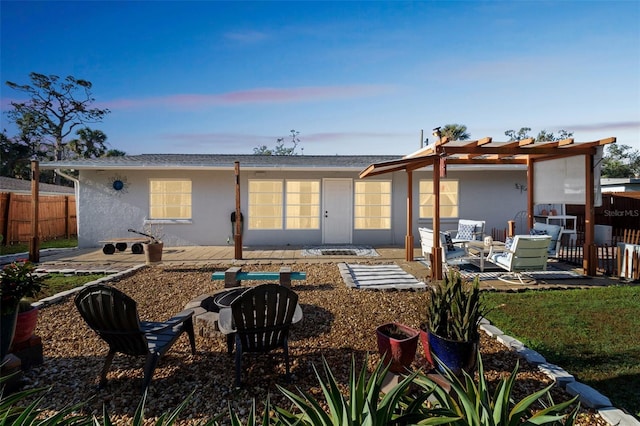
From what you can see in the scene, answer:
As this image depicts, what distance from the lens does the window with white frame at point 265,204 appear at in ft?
38.1

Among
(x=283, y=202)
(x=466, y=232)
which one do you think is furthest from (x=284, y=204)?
(x=466, y=232)

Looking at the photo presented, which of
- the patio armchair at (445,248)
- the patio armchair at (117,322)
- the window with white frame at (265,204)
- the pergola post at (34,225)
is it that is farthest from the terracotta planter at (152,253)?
the patio armchair at (445,248)

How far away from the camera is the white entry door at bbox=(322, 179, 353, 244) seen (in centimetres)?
1171

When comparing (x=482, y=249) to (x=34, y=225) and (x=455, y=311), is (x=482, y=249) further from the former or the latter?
(x=34, y=225)

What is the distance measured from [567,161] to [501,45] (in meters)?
3.80

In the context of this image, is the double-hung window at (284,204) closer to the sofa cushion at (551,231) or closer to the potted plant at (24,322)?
the sofa cushion at (551,231)

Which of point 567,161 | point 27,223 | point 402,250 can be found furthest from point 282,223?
point 27,223

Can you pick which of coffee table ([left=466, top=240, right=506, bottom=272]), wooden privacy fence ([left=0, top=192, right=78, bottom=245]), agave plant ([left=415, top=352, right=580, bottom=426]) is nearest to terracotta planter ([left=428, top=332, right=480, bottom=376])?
agave plant ([left=415, top=352, right=580, bottom=426])

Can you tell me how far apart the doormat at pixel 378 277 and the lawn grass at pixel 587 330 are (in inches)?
54.2

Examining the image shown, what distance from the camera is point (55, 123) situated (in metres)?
29.9

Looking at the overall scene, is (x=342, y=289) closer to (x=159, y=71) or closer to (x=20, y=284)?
(x=20, y=284)

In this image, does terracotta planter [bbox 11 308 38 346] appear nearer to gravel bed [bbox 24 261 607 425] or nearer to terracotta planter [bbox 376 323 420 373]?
gravel bed [bbox 24 261 607 425]

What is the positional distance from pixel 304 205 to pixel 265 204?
1.31 metres

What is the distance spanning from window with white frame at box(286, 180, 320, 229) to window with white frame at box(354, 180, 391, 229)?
1.36 metres
